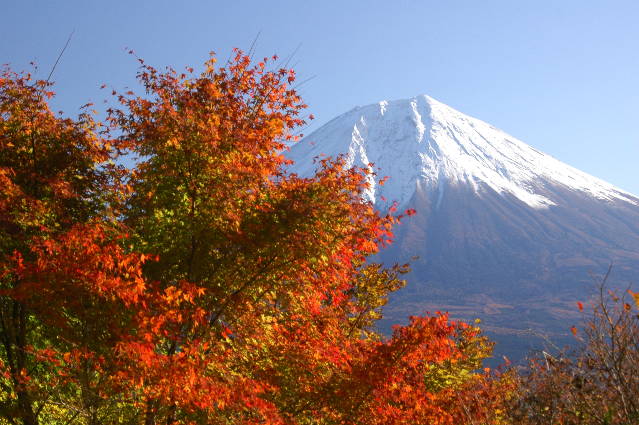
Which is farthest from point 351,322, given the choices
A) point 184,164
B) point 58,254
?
Result: point 58,254

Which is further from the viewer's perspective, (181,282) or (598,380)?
(181,282)

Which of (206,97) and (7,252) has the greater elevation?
(206,97)

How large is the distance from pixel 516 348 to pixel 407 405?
145m

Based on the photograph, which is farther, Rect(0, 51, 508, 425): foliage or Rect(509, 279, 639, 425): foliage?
Rect(0, 51, 508, 425): foliage

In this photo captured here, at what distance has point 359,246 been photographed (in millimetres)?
9109

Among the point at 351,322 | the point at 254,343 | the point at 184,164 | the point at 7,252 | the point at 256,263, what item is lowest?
the point at 7,252

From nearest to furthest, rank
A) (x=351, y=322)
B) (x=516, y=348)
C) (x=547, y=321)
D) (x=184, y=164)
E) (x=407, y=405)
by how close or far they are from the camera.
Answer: (x=184, y=164), (x=407, y=405), (x=351, y=322), (x=516, y=348), (x=547, y=321)

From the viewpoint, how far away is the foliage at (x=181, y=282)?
7137mm

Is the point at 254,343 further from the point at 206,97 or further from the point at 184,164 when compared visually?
the point at 206,97

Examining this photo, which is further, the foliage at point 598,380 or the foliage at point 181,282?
the foliage at point 181,282

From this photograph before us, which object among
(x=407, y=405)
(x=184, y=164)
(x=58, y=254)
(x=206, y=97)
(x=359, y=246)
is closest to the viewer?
(x=58, y=254)

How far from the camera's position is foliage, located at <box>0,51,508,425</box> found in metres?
7.14

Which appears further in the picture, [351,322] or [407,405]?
[351,322]

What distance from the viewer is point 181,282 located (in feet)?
25.4
